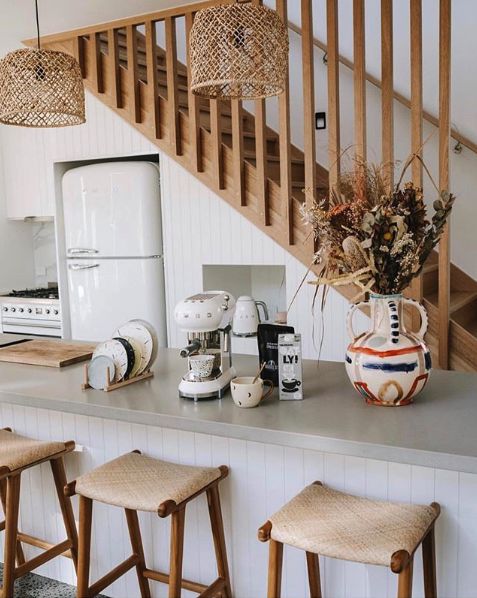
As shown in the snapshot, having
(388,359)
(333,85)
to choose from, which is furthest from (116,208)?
(388,359)

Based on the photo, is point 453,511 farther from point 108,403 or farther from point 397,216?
point 108,403

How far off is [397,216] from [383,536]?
813 millimetres

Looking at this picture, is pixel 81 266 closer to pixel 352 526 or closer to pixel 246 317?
pixel 246 317

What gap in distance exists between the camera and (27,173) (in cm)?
488

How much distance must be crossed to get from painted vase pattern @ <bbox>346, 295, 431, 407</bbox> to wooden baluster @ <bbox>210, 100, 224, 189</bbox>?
2300 mm

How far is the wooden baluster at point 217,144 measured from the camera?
396 centimetres

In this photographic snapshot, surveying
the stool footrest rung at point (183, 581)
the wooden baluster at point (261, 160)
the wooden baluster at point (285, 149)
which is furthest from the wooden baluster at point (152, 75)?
the stool footrest rung at point (183, 581)

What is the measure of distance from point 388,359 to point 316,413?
24cm

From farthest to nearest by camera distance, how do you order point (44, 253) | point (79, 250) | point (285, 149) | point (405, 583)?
point (44, 253) → point (79, 250) → point (285, 149) → point (405, 583)

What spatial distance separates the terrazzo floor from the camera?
2568mm

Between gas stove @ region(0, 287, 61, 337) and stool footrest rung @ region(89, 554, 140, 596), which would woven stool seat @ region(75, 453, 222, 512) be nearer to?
stool footrest rung @ region(89, 554, 140, 596)

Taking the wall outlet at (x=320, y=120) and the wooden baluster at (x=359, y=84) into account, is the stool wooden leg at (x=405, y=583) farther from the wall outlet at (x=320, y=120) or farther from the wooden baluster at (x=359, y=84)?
the wall outlet at (x=320, y=120)

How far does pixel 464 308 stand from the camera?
13.1 feet

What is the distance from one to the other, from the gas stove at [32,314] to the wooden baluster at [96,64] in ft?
5.06
